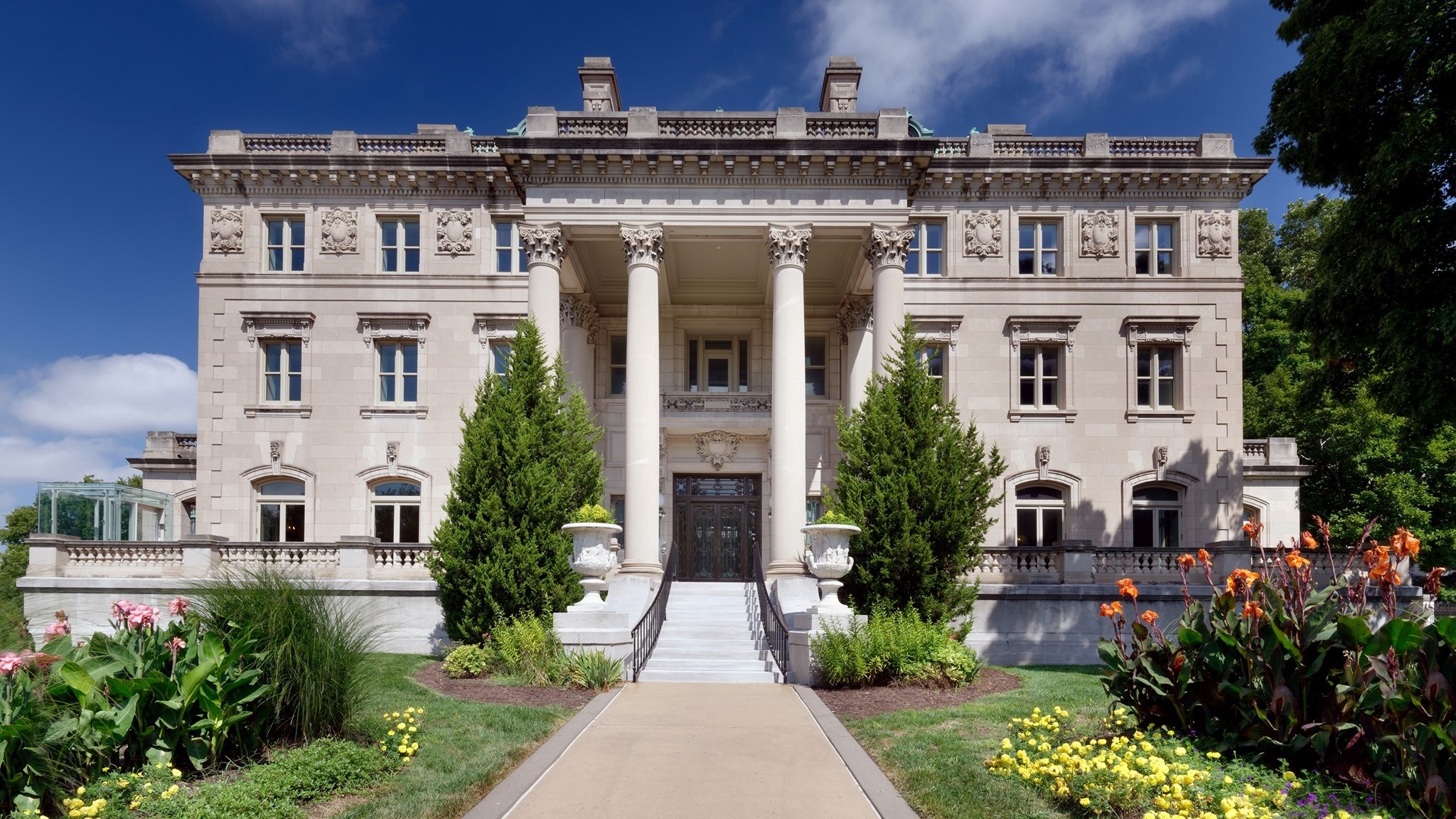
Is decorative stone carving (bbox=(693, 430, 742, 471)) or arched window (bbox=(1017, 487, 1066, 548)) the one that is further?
decorative stone carving (bbox=(693, 430, 742, 471))

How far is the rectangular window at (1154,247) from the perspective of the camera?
89.1ft

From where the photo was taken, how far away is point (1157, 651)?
8.73 m

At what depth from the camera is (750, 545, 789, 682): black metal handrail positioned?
627 inches

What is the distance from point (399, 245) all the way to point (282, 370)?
205 inches

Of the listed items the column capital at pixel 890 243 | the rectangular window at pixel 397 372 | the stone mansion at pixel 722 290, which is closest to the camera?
the column capital at pixel 890 243

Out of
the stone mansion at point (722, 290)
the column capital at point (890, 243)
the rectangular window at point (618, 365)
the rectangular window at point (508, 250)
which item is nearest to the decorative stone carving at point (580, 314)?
the stone mansion at point (722, 290)

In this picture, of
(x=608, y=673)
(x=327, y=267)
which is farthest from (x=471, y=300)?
(x=608, y=673)

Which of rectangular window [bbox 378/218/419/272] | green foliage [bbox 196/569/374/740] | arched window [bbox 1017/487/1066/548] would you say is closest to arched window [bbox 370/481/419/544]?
rectangular window [bbox 378/218/419/272]

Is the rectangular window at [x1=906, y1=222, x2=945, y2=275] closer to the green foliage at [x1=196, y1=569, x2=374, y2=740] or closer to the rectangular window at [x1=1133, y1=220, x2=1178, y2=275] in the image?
the rectangular window at [x1=1133, y1=220, x2=1178, y2=275]

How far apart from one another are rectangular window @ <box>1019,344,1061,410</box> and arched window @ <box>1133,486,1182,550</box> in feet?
12.4

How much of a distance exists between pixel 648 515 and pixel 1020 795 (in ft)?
46.3

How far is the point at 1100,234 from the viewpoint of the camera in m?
27.1

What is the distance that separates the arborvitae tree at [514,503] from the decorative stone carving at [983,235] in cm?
1425

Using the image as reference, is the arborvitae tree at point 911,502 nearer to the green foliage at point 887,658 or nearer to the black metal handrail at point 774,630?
the black metal handrail at point 774,630
